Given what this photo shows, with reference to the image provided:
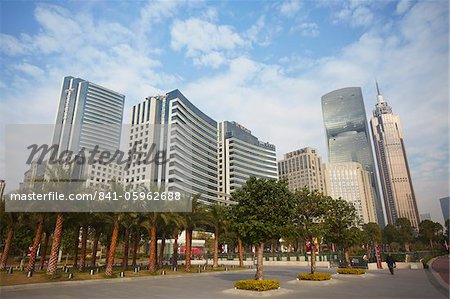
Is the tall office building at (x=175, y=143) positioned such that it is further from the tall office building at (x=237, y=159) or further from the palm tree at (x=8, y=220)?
the palm tree at (x=8, y=220)

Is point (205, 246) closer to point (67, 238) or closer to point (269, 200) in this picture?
point (67, 238)

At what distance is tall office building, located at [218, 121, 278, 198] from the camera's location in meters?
182

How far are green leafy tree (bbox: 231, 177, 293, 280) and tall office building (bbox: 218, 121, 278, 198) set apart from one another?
15050cm

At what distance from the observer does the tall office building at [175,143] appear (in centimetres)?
13912

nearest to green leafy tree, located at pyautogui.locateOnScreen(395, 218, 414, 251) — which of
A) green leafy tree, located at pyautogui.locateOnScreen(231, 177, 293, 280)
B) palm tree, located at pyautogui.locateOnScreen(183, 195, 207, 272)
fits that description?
palm tree, located at pyautogui.locateOnScreen(183, 195, 207, 272)

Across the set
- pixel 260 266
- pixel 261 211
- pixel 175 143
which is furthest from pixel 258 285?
pixel 175 143

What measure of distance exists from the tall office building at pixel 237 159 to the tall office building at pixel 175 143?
12077 millimetres

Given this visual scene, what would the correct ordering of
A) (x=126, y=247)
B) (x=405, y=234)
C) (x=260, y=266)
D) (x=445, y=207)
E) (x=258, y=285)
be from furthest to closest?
(x=445, y=207), (x=405, y=234), (x=126, y=247), (x=260, y=266), (x=258, y=285)

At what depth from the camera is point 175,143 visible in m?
139

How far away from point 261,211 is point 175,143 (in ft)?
395

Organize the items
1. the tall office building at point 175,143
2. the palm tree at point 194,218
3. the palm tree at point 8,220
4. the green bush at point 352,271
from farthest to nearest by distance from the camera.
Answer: the tall office building at point 175,143
the palm tree at point 194,218
the palm tree at point 8,220
the green bush at point 352,271

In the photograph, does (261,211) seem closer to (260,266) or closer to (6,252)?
(260,266)

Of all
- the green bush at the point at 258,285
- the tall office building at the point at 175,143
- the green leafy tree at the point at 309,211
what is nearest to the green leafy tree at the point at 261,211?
the green bush at the point at 258,285

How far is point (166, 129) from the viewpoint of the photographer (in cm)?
14375
